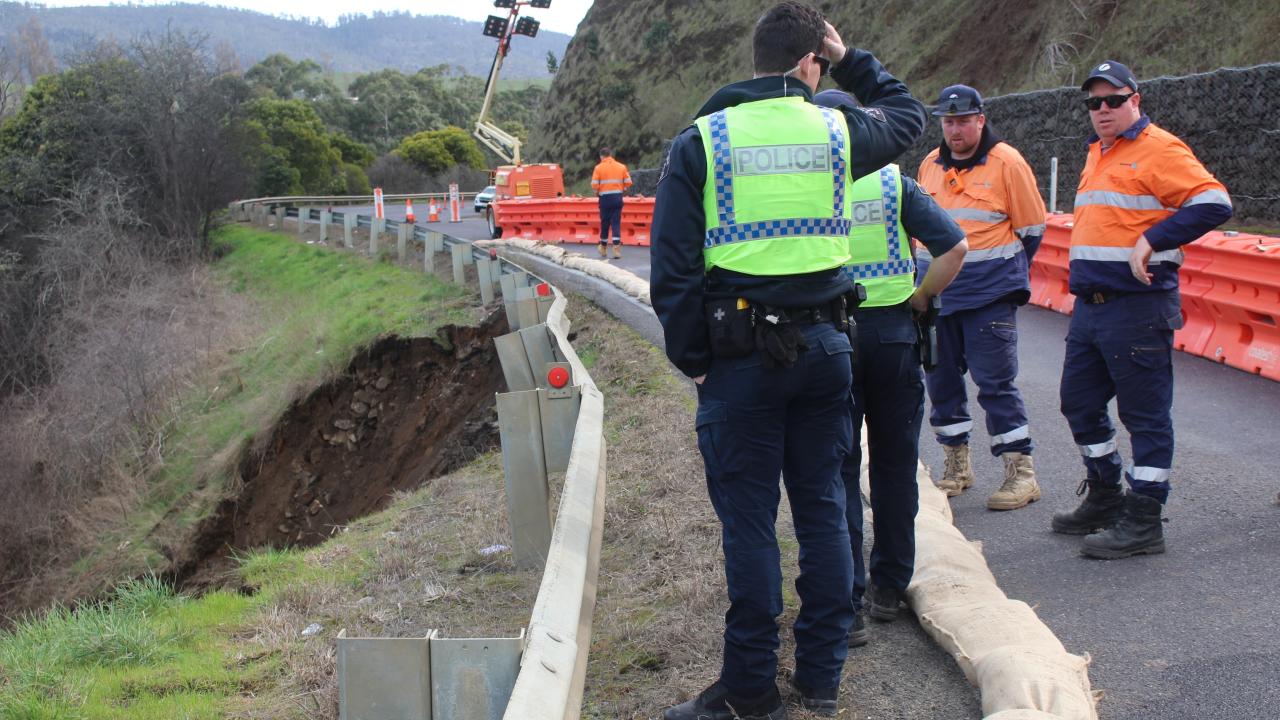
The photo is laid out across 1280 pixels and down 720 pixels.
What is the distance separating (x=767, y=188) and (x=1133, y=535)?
9.13 ft

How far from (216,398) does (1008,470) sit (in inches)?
670

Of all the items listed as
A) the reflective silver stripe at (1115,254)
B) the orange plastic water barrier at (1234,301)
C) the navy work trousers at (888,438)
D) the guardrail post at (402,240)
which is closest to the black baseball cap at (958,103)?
the reflective silver stripe at (1115,254)

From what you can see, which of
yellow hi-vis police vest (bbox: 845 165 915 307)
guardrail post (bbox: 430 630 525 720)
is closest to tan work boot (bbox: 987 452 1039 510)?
yellow hi-vis police vest (bbox: 845 165 915 307)

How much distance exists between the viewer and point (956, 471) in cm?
641

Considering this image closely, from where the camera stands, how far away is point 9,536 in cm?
1543

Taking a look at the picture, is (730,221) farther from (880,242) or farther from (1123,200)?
(1123,200)

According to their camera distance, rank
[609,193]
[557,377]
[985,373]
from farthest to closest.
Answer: [609,193], [985,373], [557,377]

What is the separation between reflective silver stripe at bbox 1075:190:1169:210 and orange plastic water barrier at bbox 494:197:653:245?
18085mm

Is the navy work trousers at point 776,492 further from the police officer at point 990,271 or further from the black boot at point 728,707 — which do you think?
the police officer at point 990,271

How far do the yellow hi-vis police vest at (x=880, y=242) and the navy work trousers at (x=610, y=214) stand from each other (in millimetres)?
15497

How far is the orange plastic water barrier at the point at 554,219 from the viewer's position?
24688 mm

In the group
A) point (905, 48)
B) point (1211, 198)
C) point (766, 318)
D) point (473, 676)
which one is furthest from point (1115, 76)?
point (905, 48)

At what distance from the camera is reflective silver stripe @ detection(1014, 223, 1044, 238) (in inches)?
234

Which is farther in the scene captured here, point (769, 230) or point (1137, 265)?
point (1137, 265)
